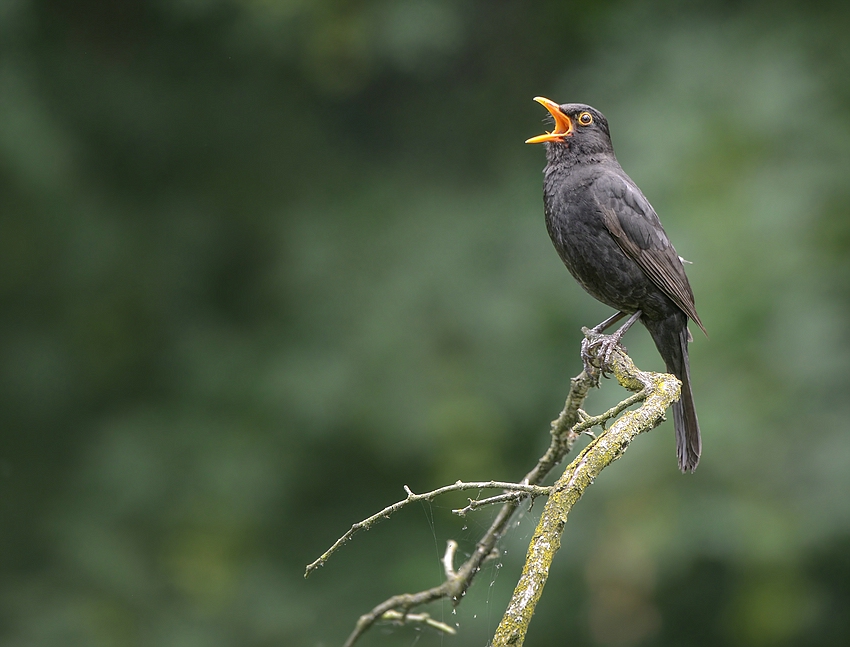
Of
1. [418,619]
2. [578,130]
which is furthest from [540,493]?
[578,130]

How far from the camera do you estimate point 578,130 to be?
420 centimetres

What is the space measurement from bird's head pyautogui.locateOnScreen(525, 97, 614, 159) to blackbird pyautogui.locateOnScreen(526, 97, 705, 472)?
0.23 feet

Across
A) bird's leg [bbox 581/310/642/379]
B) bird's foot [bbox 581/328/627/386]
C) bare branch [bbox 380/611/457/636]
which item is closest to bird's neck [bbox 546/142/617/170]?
bird's leg [bbox 581/310/642/379]

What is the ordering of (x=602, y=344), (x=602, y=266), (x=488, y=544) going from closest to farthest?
(x=488, y=544)
(x=602, y=344)
(x=602, y=266)

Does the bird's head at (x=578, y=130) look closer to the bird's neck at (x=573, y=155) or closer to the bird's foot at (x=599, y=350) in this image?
the bird's neck at (x=573, y=155)

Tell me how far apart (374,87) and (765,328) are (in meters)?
3.87

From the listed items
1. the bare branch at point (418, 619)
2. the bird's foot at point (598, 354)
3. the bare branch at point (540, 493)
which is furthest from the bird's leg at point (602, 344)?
Result: the bare branch at point (418, 619)

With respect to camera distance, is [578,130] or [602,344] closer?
[602,344]

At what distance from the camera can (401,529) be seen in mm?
6711

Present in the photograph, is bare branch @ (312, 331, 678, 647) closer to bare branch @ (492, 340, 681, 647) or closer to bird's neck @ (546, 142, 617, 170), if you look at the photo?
bare branch @ (492, 340, 681, 647)

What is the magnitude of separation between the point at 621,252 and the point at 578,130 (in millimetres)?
676

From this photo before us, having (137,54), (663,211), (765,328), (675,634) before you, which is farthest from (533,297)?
(137,54)

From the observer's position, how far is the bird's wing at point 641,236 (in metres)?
3.81

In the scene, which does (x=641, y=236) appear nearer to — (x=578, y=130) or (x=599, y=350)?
(x=578, y=130)
